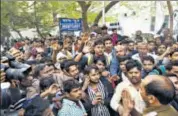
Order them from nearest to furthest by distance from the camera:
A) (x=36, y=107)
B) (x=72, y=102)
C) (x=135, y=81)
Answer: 1. (x=36, y=107)
2. (x=72, y=102)
3. (x=135, y=81)

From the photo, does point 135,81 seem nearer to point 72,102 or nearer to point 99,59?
point 72,102

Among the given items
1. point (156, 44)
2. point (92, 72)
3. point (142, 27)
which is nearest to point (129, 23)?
point (142, 27)

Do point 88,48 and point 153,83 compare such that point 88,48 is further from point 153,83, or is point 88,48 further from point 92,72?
point 153,83

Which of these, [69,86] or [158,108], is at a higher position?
[158,108]

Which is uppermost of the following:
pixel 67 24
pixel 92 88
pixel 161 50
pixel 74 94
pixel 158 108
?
pixel 158 108

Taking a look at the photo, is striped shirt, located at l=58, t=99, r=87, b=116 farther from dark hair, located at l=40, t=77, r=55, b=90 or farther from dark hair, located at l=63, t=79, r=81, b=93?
dark hair, located at l=40, t=77, r=55, b=90

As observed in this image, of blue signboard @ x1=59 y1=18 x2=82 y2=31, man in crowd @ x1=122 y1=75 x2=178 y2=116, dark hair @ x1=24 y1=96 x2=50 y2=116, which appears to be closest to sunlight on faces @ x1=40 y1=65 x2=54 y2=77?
dark hair @ x1=24 y1=96 x2=50 y2=116

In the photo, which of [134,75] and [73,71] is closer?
[134,75]

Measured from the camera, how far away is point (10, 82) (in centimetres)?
348

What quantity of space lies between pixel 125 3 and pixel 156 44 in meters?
15.0

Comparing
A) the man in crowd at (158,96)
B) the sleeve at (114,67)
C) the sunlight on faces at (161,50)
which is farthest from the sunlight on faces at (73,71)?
the sunlight on faces at (161,50)

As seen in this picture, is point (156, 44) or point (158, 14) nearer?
point (156, 44)

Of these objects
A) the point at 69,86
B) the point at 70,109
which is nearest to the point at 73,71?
the point at 69,86

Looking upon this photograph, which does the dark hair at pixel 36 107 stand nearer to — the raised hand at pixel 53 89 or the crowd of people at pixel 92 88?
the crowd of people at pixel 92 88
